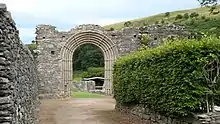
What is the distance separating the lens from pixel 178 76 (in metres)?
9.16

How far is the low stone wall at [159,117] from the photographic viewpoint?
27.3 feet

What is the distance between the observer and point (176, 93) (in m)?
9.16

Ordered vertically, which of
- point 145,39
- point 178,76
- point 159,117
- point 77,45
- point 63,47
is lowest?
point 159,117

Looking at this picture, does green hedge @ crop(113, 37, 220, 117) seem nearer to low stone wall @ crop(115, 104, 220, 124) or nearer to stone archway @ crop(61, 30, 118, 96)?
low stone wall @ crop(115, 104, 220, 124)

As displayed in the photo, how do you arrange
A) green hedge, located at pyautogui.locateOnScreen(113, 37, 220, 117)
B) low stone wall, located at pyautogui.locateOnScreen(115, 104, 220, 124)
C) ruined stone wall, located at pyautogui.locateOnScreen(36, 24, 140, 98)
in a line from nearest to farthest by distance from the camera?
low stone wall, located at pyautogui.locateOnScreen(115, 104, 220, 124) → green hedge, located at pyautogui.locateOnScreen(113, 37, 220, 117) → ruined stone wall, located at pyautogui.locateOnScreen(36, 24, 140, 98)

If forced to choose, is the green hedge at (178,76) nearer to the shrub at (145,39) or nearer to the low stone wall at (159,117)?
the low stone wall at (159,117)

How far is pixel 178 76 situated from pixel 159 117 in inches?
92.1

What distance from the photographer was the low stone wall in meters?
Result: 8.32

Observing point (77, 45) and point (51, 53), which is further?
point (77, 45)

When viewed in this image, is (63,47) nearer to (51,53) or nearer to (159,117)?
(51,53)

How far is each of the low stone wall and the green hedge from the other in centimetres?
19

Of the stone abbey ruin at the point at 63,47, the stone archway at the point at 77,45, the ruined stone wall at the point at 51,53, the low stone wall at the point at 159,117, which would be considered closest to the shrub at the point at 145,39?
the stone abbey ruin at the point at 63,47

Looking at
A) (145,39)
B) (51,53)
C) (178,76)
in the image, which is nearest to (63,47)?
(51,53)

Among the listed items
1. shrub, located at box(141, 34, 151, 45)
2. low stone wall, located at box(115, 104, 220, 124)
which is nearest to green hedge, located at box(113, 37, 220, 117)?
low stone wall, located at box(115, 104, 220, 124)
